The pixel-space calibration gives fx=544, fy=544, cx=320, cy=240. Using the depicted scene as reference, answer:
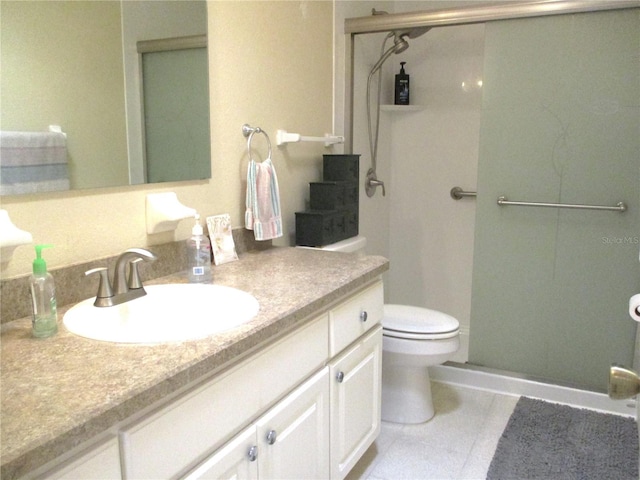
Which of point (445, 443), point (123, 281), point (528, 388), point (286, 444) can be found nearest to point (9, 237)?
point (123, 281)

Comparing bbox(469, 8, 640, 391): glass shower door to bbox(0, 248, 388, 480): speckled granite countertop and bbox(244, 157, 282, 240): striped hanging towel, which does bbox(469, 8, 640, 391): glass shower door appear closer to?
bbox(244, 157, 282, 240): striped hanging towel

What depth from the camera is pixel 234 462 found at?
3.89 feet

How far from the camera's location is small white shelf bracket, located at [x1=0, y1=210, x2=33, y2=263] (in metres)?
1.13

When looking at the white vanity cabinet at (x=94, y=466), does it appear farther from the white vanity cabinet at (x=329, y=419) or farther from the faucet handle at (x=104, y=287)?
the faucet handle at (x=104, y=287)

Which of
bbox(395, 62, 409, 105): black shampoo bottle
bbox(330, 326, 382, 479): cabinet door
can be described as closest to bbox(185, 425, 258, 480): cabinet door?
bbox(330, 326, 382, 479): cabinet door

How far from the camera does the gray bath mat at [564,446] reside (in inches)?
78.5

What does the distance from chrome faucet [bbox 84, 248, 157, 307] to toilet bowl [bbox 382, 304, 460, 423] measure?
1.23 metres

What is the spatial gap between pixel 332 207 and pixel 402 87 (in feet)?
4.36

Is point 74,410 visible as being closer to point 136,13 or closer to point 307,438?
point 307,438

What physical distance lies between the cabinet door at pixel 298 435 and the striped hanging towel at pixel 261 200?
620mm

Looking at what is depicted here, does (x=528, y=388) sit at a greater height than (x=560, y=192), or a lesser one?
lesser

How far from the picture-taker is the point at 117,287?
4.41ft

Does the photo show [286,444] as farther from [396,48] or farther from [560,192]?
[396,48]

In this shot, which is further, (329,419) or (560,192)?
(560,192)
